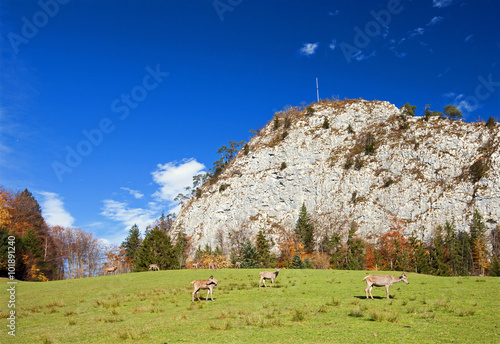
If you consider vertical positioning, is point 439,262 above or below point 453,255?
above

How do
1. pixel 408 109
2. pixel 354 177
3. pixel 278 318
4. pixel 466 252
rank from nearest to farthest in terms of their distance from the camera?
pixel 278 318 < pixel 466 252 < pixel 354 177 < pixel 408 109

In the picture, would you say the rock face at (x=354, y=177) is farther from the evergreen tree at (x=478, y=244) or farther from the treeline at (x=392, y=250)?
the evergreen tree at (x=478, y=244)

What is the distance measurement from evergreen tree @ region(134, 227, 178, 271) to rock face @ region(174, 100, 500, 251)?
60747 millimetres

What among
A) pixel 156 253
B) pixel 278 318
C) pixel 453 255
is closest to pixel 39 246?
pixel 156 253

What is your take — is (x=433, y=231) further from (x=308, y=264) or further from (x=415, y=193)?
(x=308, y=264)

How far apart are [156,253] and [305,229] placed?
60.7 metres

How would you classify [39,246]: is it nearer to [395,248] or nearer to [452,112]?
[395,248]

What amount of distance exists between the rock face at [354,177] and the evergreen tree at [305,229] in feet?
12.5

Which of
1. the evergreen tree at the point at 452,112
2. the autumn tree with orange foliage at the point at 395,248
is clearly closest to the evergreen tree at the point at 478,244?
the autumn tree with orange foliage at the point at 395,248

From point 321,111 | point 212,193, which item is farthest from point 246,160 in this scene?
point 321,111

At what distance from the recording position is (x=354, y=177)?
11200 cm

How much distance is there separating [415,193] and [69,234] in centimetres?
11020

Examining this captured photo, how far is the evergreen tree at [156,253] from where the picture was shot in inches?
1964

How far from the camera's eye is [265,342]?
9.20m
